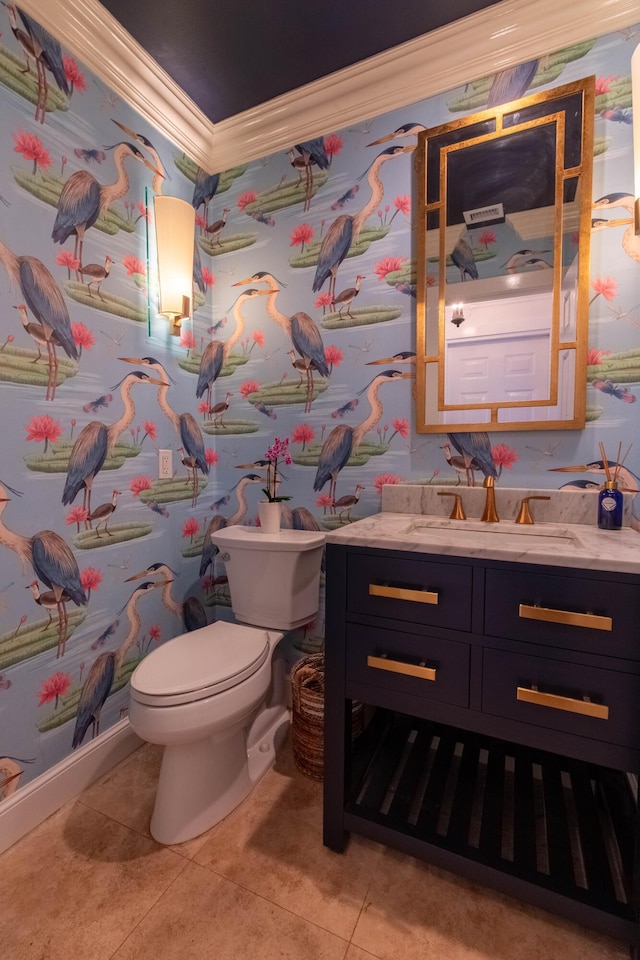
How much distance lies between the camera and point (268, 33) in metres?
1.40

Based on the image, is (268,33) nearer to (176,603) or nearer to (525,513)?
(525,513)

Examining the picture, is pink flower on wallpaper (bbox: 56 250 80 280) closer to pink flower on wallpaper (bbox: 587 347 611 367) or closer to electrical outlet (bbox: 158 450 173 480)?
electrical outlet (bbox: 158 450 173 480)

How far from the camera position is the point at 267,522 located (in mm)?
1683

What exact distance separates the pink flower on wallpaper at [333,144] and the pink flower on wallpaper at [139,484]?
1.46 m

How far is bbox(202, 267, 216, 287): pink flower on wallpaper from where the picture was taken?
1922mm

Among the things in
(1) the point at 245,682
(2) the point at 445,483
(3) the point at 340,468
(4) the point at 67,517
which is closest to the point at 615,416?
(2) the point at 445,483

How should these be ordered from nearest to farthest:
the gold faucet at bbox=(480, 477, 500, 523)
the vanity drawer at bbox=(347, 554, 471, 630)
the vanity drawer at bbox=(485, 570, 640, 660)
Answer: the vanity drawer at bbox=(485, 570, 640, 660) < the vanity drawer at bbox=(347, 554, 471, 630) < the gold faucet at bbox=(480, 477, 500, 523)

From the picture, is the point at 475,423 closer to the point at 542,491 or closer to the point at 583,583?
the point at 542,491

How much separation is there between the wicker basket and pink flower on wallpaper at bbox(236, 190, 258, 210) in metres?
1.98

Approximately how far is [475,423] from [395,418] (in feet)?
0.94

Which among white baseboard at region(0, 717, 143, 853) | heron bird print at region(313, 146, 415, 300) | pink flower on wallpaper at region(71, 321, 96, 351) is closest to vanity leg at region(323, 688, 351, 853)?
white baseboard at region(0, 717, 143, 853)

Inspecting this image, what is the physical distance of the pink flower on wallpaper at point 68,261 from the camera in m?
1.34

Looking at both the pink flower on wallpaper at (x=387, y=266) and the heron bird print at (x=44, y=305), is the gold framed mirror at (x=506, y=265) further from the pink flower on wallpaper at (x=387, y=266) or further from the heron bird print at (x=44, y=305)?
the heron bird print at (x=44, y=305)

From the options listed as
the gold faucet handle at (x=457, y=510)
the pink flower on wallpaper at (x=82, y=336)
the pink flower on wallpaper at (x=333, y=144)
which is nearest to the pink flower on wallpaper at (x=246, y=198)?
the pink flower on wallpaper at (x=333, y=144)
